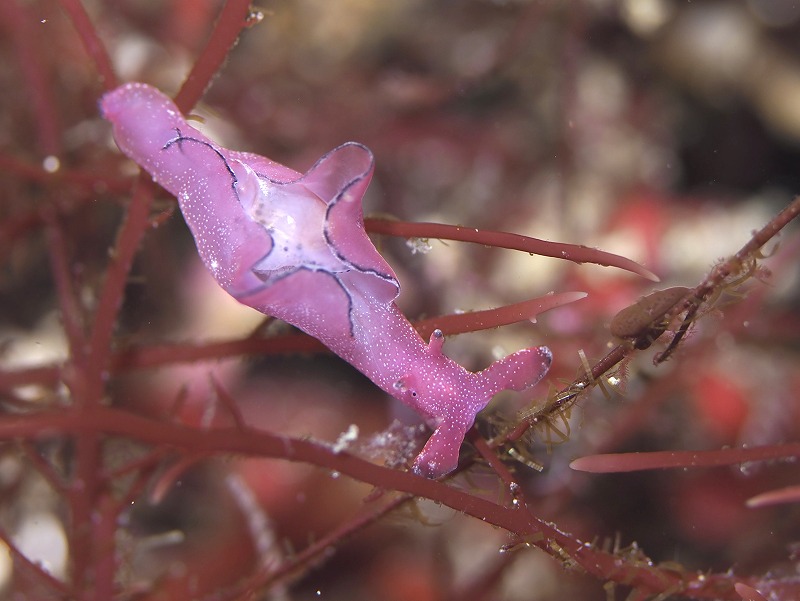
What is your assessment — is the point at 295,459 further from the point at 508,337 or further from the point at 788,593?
the point at 508,337

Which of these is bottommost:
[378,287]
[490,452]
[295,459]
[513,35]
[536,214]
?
[490,452]

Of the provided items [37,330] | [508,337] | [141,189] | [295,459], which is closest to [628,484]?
[508,337]

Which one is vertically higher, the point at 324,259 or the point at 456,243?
the point at 456,243

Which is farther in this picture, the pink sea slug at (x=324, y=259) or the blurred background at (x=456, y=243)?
the blurred background at (x=456, y=243)

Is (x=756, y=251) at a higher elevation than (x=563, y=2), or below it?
below

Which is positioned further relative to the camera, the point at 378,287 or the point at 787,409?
the point at 787,409

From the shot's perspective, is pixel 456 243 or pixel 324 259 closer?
pixel 324 259

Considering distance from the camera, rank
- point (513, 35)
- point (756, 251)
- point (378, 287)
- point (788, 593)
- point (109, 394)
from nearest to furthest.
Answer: point (756, 251), point (378, 287), point (788, 593), point (109, 394), point (513, 35)

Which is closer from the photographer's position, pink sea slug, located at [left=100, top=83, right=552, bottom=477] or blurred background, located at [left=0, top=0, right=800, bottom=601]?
pink sea slug, located at [left=100, top=83, right=552, bottom=477]
